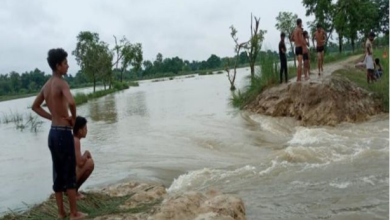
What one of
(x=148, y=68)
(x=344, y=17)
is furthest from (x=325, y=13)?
(x=148, y=68)

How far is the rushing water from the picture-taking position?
4750mm

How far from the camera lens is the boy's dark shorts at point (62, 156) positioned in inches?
157

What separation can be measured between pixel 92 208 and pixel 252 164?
310 centimetres

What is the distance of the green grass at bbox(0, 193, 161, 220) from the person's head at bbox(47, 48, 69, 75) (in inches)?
58.0

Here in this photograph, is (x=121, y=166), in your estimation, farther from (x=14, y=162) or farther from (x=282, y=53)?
(x=282, y=53)

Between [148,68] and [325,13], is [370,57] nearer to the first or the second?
[325,13]

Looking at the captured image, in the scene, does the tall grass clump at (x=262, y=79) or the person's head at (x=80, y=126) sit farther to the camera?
the tall grass clump at (x=262, y=79)

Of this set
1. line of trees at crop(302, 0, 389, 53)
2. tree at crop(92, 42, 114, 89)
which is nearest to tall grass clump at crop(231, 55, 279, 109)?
line of trees at crop(302, 0, 389, 53)

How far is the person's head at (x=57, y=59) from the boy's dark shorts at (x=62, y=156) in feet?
1.86

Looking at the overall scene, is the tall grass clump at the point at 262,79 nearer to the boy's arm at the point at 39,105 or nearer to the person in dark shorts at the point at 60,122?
the boy's arm at the point at 39,105

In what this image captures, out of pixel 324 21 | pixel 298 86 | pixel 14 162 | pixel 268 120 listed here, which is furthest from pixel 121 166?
pixel 324 21

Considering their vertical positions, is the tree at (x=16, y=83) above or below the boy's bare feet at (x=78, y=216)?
above

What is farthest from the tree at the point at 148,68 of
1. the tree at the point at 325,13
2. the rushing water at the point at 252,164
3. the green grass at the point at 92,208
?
the green grass at the point at 92,208

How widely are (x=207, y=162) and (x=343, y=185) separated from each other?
8.84ft
